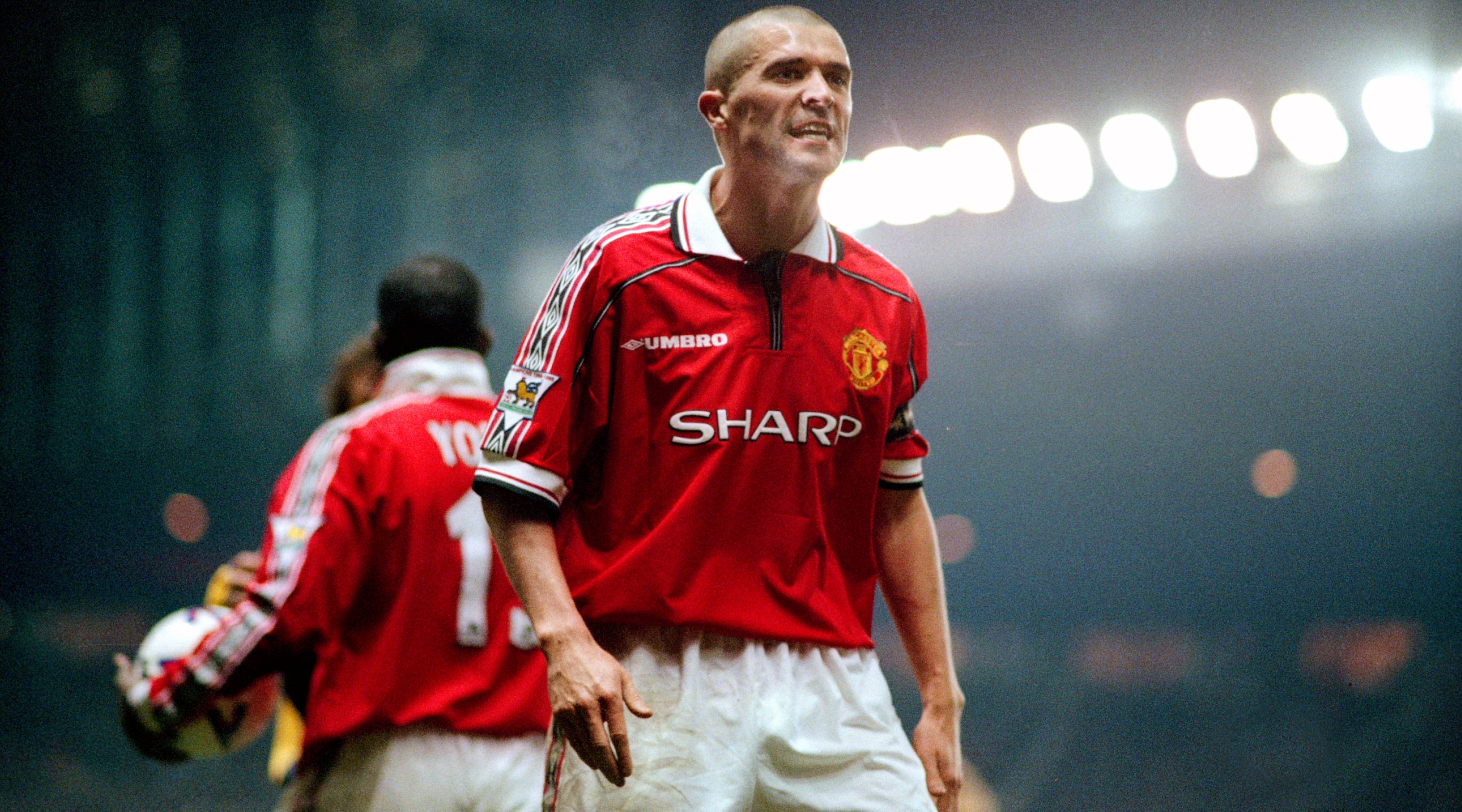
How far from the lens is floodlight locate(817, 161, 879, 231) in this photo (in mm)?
3299

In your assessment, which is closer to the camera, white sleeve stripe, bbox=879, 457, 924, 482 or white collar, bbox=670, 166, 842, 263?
white collar, bbox=670, 166, 842, 263

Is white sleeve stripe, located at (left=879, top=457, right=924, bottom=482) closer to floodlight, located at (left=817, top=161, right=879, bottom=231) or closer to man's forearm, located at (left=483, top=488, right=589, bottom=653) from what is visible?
man's forearm, located at (left=483, top=488, right=589, bottom=653)

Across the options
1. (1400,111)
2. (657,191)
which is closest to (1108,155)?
(1400,111)

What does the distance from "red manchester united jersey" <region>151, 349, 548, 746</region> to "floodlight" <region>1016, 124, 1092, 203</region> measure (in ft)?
7.14

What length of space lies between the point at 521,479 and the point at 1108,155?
2.86m

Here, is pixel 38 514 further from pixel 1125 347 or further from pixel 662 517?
pixel 662 517

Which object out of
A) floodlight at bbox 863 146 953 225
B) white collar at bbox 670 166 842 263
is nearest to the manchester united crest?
white collar at bbox 670 166 842 263

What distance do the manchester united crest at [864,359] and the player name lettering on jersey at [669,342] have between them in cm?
18

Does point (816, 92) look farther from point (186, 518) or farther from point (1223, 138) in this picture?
point (186, 518)

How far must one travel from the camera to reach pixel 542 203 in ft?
16.8

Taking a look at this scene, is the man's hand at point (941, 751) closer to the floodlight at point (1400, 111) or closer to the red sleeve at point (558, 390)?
the red sleeve at point (558, 390)

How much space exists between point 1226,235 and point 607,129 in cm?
219

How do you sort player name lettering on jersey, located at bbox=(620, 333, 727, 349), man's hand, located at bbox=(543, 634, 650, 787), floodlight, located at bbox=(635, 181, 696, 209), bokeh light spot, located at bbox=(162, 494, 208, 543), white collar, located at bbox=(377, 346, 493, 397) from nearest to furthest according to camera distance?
man's hand, located at bbox=(543, 634, 650, 787) → player name lettering on jersey, located at bbox=(620, 333, 727, 349) → white collar, located at bbox=(377, 346, 493, 397) → floodlight, located at bbox=(635, 181, 696, 209) → bokeh light spot, located at bbox=(162, 494, 208, 543)

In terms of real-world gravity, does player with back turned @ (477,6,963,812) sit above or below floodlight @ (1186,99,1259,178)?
below
